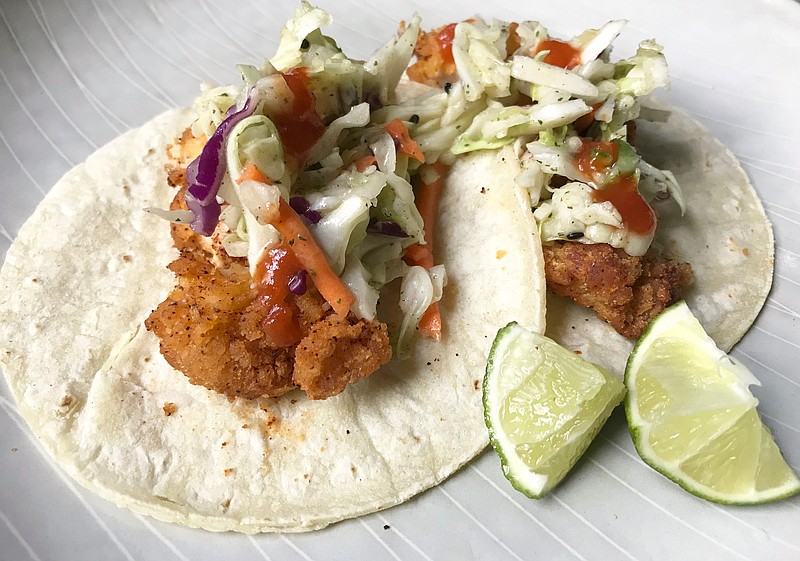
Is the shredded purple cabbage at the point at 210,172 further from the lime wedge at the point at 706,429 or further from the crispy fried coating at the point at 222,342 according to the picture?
the lime wedge at the point at 706,429

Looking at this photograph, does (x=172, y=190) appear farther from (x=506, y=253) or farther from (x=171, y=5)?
(x=171, y=5)

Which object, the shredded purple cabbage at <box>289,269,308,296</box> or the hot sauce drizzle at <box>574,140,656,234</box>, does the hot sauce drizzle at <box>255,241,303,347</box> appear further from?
the hot sauce drizzle at <box>574,140,656,234</box>

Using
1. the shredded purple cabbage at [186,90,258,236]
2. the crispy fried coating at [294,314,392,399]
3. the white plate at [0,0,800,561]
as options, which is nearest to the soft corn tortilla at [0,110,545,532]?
the white plate at [0,0,800,561]

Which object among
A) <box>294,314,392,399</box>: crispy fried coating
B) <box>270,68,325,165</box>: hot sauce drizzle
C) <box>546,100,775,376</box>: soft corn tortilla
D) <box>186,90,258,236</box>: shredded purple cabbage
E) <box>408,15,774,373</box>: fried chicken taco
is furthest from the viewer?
<box>546,100,775,376</box>: soft corn tortilla

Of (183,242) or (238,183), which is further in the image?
(183,242)

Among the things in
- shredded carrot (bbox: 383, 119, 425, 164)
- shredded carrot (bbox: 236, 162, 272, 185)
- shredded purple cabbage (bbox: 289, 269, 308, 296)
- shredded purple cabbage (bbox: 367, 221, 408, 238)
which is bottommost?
shredded purple cabbage (bbox: 367, 221, 408, 238)

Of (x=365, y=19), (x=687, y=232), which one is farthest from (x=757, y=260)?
(x=365, y=19)

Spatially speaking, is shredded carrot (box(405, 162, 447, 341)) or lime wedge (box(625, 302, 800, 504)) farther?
shredded carrot (box(405, 162, 447, 341))
